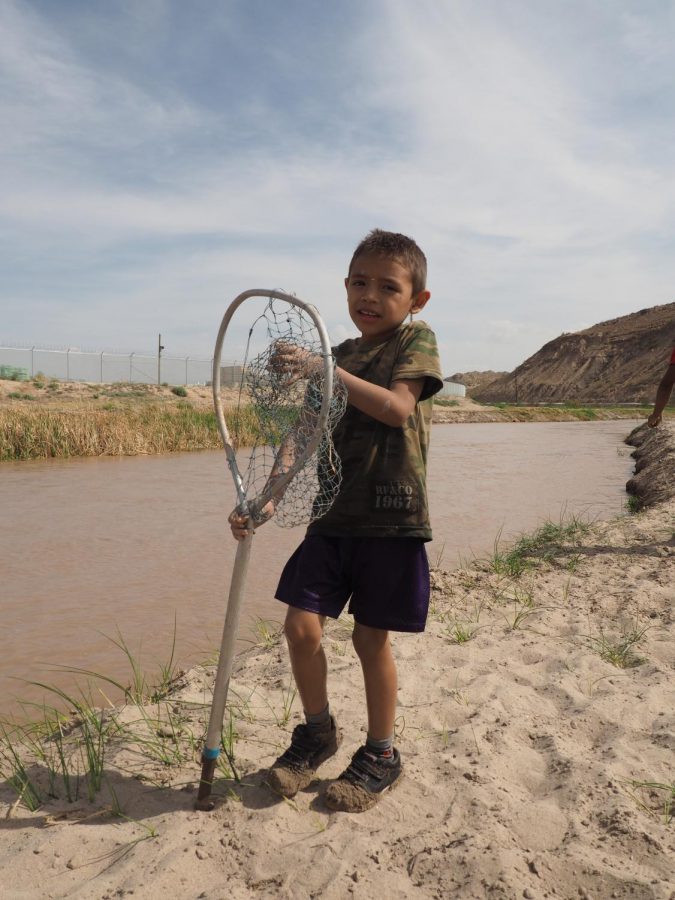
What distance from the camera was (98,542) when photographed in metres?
6.41

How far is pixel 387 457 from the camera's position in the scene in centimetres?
Result: 197

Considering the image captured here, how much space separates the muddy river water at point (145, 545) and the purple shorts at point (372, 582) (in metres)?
1.90

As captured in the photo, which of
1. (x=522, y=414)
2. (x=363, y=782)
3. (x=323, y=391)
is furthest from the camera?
(x=522, y=414)

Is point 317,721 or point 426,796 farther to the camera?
point 317,721

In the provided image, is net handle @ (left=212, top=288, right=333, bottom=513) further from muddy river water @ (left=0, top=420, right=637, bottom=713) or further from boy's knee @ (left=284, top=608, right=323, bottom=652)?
muddy river water @ (left=0, top=420, right=637, bottom=713)

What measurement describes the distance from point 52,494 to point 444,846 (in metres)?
8.28

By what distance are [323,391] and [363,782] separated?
1.11 m

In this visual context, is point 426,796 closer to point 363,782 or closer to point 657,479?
point 363,782

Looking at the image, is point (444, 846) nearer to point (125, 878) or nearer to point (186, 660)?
point (125, 878)

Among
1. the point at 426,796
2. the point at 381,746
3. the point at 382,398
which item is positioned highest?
the point at 382,398

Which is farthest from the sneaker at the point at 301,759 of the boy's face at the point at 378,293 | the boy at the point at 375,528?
the boy's face at the point at 378,293

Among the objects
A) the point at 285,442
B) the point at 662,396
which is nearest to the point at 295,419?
the point at 285,442

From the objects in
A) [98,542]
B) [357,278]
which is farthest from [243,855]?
[98,542]

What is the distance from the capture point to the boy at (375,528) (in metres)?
1.95
